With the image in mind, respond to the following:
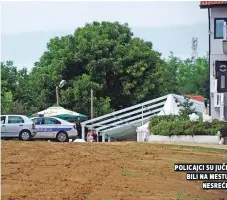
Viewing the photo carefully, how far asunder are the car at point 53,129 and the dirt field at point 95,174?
33.5 feet

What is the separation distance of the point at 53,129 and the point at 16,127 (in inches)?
101

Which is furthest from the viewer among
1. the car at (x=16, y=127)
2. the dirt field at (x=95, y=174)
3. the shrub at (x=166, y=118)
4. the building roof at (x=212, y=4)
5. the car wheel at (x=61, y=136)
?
the building roof at (x=212, y=4)

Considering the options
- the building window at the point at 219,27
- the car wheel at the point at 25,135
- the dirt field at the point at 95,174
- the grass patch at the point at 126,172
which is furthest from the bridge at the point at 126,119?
the grass patch at the point at 126,172

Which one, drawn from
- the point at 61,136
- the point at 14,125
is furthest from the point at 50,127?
the point at 14,125

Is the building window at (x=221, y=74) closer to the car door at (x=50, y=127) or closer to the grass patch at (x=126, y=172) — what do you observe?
the car door at (x=50, y=127)

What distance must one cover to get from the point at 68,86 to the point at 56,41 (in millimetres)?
5735

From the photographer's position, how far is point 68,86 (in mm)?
49438

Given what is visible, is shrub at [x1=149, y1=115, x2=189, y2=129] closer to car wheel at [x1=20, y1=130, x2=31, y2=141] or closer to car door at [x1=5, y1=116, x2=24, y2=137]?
car wheel at [x1=20, y1=130, x2=31, y2=141]

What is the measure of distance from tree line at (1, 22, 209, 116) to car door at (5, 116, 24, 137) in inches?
625

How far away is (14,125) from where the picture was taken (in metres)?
29.8

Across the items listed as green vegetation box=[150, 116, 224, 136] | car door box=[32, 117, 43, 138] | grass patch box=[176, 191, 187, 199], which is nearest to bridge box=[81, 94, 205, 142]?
car door box=[32, 117, 43, 138]

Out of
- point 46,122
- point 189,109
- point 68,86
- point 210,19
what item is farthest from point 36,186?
point 68,86

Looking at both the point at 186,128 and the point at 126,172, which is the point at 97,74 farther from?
the point at 126,172

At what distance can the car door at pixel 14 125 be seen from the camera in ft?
97.8
